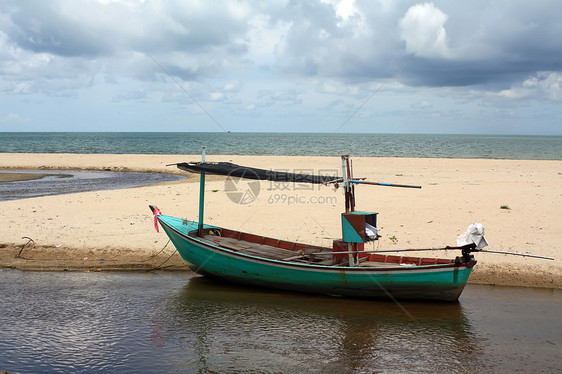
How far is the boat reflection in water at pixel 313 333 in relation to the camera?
793 cm

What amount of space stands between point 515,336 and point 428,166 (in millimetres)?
27474

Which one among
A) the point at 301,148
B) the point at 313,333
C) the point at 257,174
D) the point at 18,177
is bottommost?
the point at 313,333

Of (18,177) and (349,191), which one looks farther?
(18,177)

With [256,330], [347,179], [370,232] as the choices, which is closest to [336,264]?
[370,232]

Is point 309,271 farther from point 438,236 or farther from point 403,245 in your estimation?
point 438,236

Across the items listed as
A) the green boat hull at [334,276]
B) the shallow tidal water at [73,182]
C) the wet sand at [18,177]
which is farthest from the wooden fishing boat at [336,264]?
the wet sand at [18,177]

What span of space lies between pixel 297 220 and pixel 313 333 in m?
7.39

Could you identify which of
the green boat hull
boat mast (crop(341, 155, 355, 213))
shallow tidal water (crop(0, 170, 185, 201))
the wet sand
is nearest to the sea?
shallow tidal water (crop(0, 170, 185, 201))

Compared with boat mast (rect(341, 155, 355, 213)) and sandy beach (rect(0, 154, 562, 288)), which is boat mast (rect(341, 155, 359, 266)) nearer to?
boat mast (rect(341, 155, 355, 213))

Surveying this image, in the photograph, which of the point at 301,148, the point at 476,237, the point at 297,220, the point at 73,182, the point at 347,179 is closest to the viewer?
the point at 476,237

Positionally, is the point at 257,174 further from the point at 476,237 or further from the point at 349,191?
the point at 476,237

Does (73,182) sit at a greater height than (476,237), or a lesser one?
greater

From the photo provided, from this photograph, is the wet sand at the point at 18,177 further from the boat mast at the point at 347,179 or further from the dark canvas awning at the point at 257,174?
the boat mast at the point at 347,179

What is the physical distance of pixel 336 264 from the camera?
11164 mm
